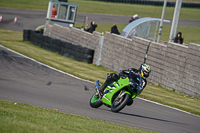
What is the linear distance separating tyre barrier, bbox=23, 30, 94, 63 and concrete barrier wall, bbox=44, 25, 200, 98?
1.99 feet

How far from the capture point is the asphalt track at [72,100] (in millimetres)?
8375

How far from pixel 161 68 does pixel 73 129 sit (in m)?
10.5

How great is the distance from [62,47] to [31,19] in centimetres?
1719

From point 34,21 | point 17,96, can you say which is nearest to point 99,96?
point 17,96

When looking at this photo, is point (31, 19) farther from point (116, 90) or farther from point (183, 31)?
point (116, 90)

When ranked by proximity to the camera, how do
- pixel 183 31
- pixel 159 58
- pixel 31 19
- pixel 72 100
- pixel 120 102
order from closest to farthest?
1. pixel 120 102
2. pixel 72 100
3. pixel 159 58
4. pixel 183 31
5. pixel 31 19

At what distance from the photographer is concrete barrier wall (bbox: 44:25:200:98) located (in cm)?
1373

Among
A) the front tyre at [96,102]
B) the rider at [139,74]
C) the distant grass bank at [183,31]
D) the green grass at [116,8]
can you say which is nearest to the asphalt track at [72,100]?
the front tyre at [96,102]

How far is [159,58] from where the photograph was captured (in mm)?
15750

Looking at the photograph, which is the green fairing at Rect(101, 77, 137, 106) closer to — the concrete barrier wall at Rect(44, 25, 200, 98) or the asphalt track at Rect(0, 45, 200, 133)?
the asphalt track at Rect(0, 45, 200, 133)

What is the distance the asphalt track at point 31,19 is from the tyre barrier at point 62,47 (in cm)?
789

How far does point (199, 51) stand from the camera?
13.3 metres

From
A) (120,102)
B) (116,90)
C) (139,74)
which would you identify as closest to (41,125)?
(120,102)

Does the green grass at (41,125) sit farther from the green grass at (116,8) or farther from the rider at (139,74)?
the green grass at (116,8)
